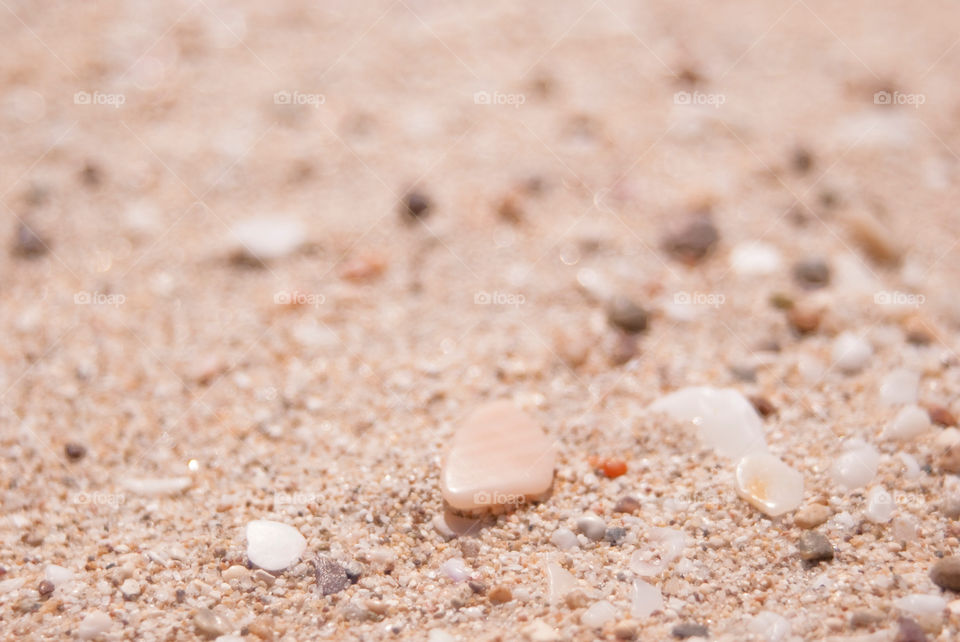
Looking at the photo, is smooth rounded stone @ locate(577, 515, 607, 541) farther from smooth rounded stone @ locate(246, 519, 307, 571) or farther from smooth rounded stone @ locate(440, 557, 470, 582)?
smooth rounded stone @ locate(246, 519, 307, 571)

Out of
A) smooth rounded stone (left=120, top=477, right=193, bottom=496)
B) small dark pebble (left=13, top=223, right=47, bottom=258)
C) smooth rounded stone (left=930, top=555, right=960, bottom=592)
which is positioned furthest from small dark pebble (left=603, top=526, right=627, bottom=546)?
small dark pebble (left=13, top=223, right=47, bottom=258)

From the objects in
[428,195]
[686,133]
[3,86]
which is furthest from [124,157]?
[686,133]

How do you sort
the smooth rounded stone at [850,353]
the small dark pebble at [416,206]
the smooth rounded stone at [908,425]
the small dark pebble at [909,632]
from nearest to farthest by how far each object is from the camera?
the small dark pebble at [909,632] < the smooth rounded stone at [908,425] < the smooth rounded stone at [850,353] < the small dark pebble at [416,206]

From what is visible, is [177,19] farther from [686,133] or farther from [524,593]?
[524,593]

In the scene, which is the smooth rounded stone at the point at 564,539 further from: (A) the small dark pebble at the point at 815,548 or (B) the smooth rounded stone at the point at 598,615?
(A) the small dark pebble at the point at 815,548

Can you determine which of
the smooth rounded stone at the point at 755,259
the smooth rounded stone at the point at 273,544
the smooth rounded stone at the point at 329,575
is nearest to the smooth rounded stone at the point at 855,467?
the smooth rounded stone at the point at 755,259
